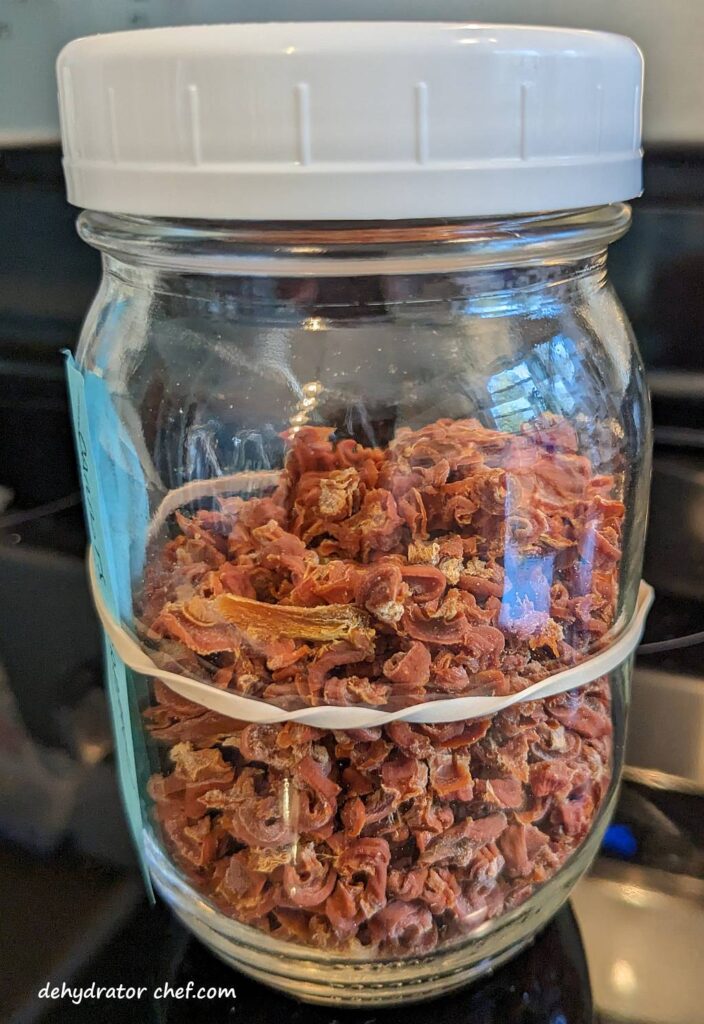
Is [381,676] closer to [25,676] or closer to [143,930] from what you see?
[143,930]

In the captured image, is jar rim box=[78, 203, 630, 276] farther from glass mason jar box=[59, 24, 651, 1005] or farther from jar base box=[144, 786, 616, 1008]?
jar base box=[144, 786, 616, 1008]

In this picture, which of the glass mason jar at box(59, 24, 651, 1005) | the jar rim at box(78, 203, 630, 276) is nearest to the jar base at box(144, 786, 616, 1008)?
the glass mason jar at box(59, 24, 651, 1005)

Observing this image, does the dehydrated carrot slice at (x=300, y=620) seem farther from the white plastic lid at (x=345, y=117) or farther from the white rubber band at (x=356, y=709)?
the white plastic lid at (x=345, y=117)

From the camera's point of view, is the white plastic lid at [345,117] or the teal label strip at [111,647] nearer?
the white plastic lid at [345,117]

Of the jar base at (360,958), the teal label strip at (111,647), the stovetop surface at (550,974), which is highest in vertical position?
the teal label strip at (111,647)

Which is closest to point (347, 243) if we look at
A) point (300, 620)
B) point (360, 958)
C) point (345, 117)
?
point (345, 117)

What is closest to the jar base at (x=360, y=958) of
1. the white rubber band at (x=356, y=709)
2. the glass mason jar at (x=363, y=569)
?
the glass mason jar at (x=363, y=569)

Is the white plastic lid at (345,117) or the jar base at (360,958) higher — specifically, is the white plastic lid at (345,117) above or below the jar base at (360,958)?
above
